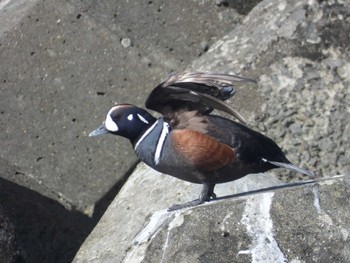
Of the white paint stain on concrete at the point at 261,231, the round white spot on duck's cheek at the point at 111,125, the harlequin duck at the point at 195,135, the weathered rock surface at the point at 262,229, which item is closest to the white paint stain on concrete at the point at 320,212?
the weathered rock surface at the point at 262,229

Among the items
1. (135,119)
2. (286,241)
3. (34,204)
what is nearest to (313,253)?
(286,241)

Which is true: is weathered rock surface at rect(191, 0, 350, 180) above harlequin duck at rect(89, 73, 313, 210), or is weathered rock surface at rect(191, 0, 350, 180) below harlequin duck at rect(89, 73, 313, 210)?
below

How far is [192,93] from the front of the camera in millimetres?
4656

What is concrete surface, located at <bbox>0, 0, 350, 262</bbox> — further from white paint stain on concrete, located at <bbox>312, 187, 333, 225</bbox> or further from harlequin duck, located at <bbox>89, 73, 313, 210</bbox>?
white paint stain on concrete, located at <bbox>312, 187, 333, 225</bbox>

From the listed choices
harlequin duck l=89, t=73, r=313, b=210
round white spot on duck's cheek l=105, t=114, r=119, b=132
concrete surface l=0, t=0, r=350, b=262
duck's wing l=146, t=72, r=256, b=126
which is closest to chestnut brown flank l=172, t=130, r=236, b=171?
harlequin duck l=89, t=73, r=313, b=210

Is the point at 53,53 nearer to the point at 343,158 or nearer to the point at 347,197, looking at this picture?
the point at 343,158

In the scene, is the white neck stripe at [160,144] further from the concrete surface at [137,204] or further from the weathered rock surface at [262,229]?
the concrete surface at [137,204]

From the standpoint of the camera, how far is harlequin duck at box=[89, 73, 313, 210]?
4.62m

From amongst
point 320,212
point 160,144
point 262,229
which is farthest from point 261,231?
point 160,144

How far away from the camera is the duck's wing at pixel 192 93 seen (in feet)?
15.3

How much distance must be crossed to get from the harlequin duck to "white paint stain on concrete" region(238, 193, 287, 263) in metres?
0.38

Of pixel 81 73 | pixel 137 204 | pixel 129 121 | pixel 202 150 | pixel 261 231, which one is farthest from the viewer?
pixel 81 73

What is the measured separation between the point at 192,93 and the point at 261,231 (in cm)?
73

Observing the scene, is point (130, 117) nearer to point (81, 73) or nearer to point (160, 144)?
point (160, 144)
